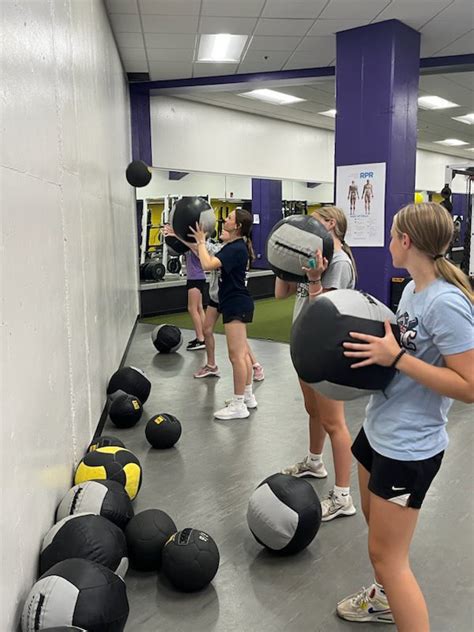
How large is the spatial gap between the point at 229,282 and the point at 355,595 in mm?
2352

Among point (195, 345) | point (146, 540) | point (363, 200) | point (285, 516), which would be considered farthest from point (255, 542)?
point (363, 200)

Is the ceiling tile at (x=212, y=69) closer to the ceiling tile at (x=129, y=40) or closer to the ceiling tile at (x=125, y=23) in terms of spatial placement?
the ceiling tile at (x=129, y=40)

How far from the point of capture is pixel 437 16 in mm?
5473

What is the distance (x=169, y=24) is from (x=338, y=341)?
5448mm

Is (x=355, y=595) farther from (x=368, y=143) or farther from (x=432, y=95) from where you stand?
(x=432, y=95)

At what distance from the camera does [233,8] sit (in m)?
5.42

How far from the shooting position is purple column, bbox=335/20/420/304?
5703mm

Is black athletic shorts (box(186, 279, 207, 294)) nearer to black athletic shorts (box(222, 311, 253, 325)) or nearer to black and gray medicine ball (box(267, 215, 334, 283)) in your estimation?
black athletic shorts (box(222, 311, 253, 325))

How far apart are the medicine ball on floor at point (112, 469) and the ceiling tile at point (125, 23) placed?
464 cm

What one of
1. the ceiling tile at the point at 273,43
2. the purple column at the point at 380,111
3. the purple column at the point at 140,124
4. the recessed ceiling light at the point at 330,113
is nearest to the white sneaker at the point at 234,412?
the purple column at the point at 380,111

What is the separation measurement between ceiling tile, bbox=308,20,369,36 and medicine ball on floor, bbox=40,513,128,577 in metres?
5.42

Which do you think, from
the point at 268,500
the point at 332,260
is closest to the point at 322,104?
the point at 332,260

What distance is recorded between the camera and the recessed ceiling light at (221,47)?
20.6 ft

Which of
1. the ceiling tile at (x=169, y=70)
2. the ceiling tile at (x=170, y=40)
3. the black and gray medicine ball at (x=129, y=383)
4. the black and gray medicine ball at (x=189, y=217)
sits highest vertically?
the ceiling tile at (x=169, y=70)
